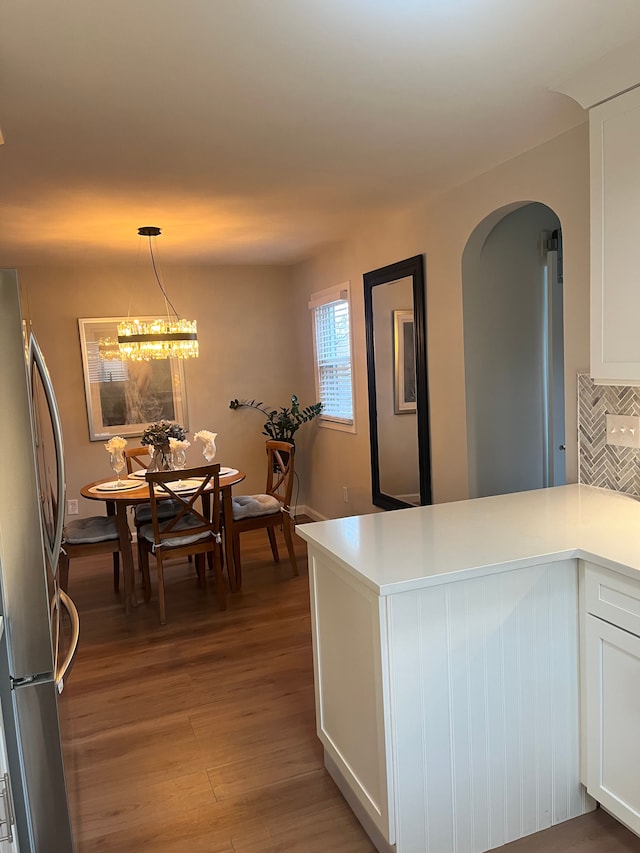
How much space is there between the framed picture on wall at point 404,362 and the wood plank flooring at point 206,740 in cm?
142

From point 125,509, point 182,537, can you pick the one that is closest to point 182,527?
point 182,537

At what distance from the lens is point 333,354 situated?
211 inches

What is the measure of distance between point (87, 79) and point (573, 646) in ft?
7.65

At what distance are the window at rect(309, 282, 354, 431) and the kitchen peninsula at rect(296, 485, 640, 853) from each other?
3.14 m

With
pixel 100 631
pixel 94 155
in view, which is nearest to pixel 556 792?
pixel 100 631

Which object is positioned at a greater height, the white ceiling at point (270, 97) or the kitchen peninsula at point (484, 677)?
the white ceiling at point (270, 97)

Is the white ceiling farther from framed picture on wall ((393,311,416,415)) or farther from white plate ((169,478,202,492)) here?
white plate ((169,478,202,492))

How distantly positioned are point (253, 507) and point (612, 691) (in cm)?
287

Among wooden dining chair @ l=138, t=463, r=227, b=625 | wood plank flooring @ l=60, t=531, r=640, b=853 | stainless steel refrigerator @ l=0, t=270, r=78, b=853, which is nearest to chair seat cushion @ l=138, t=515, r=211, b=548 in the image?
wooden dining chair @ l=138, t=463, r=227, b=625

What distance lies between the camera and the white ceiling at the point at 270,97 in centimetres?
172

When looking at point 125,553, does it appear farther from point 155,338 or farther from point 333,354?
point 333,354

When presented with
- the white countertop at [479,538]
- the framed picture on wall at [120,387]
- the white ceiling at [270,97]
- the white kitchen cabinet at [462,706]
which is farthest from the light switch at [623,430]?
the framed picture on wall at [120,387]

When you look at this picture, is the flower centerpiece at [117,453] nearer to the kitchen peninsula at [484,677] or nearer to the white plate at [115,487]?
the white plate at [115,487]

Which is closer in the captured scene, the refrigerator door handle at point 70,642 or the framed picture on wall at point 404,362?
the refrigerator door handle at point 70,642
